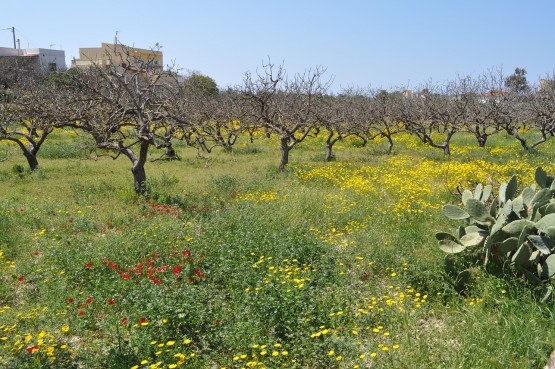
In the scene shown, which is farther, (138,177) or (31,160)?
(31,160)

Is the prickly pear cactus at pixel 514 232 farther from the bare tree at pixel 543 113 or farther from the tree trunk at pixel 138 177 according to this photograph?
the bare tree at pixel 543 113

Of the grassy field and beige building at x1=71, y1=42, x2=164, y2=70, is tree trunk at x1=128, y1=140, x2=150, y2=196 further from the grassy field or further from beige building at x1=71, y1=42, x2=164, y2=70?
beige building at x1=71, y1=42, x2=164, y2=70

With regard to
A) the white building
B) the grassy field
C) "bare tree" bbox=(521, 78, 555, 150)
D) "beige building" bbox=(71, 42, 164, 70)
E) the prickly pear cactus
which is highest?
the white building

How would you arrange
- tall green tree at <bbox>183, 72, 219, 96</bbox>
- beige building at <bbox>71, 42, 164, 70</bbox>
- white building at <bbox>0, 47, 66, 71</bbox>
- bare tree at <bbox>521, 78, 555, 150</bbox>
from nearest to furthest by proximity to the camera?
beige building at <bbox>71, 42, 164, 70</bbox>, bare tree at <bbox>521, 78, 555, 150</bbox>, tall green tree at <bbox>183, 72, 219, 96</bbox>, white building at <bbox>0, 47, 66, 71</bbox>

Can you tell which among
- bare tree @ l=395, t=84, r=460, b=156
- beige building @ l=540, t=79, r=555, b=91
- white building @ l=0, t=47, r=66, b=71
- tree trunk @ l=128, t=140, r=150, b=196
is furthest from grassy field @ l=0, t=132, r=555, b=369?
white building @ l=0, t=47, r=66, b=71

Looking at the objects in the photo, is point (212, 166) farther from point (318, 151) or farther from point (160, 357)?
point (160, 357)

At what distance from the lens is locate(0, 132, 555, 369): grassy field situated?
4465mm

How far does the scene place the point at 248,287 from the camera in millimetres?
5562

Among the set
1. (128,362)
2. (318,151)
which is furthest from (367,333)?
(318,151)

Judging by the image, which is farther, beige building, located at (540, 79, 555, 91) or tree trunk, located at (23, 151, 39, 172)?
beige building, located at (540, 79, 555, 91)

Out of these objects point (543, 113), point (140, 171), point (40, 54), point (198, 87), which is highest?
point (40, 54)

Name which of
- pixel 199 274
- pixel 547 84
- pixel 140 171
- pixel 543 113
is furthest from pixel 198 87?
pixel 199 274

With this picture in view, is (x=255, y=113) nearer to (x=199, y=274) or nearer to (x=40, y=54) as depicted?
(x=199, y=274)

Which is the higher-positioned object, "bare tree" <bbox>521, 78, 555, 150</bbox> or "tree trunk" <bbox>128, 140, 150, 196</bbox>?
"bare tree" <bbox>521, 78, 555, 150</bbox>
